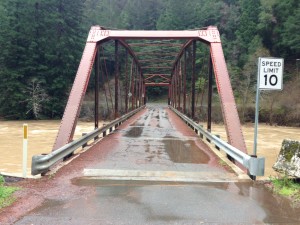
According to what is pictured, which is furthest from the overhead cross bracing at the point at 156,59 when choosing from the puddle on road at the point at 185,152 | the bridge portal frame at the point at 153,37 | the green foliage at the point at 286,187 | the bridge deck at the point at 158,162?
the green foliage at the point at 286,187

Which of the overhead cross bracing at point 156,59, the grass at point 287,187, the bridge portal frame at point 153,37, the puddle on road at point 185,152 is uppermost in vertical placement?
the overhead cross bracing at point 156,59

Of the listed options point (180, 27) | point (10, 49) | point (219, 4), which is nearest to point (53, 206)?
point (10, 49)

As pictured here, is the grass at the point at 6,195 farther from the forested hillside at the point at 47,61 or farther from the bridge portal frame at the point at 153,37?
the forested hillside at the point at 47,61

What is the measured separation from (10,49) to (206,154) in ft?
120

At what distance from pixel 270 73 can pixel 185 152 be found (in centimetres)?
389

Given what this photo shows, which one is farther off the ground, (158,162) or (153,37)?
(153,37)

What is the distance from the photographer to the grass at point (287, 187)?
5450mm

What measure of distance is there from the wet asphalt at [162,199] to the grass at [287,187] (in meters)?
0.18

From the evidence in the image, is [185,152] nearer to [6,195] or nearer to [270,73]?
[270,73]

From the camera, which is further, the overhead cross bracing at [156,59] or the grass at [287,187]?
the overhead cross bracing at [156,59]

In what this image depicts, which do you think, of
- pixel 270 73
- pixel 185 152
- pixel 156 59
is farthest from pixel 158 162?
pixel 156 59

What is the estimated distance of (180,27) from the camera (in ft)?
237

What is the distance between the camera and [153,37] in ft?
48.9

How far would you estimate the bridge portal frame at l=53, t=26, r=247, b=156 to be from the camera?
352 inches
